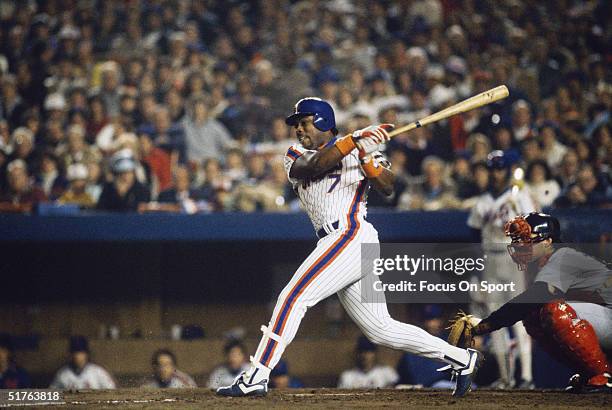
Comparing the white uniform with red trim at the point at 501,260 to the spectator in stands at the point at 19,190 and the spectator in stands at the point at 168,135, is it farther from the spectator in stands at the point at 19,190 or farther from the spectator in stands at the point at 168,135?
the spectator in stands at the point at 19,190

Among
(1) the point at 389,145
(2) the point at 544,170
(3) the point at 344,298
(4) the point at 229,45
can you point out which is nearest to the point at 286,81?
(4) the point at 229,45

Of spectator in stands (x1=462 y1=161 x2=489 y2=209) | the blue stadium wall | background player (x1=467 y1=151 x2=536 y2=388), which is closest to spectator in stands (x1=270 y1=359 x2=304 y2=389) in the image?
the blue stadium wall

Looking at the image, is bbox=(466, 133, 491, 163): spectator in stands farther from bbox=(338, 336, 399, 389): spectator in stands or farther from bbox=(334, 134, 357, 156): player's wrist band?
bbox=(334, 134, 357, 156): player's wrist band

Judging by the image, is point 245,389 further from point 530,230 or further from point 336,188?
point 530,230

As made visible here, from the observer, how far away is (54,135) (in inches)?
367

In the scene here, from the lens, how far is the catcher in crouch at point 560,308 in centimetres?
493

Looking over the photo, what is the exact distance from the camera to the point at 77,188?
836 centimetres

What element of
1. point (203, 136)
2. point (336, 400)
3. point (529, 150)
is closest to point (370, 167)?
point (336, 400)

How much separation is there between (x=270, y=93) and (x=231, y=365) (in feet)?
11.1

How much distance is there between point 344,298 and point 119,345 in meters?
3.55

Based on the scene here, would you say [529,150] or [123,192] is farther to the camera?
[529,150]

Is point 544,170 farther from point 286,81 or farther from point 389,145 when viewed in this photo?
point 286,81

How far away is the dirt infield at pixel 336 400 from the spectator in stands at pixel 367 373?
2210 mm

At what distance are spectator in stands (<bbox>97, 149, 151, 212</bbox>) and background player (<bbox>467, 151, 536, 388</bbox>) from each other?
8.89 ft
